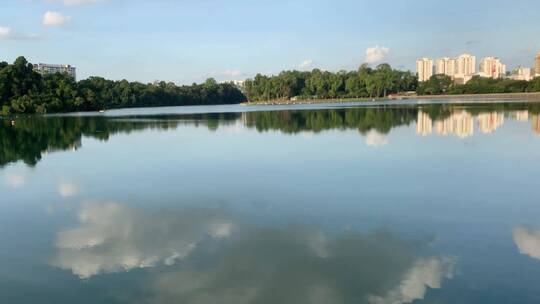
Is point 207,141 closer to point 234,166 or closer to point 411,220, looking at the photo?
point 234,166

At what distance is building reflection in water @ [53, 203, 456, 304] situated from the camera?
15.0ft

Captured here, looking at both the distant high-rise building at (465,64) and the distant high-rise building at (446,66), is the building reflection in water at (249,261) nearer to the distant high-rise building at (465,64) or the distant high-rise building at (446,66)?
the distant high-rise building at (446,66)

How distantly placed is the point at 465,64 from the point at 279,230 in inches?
7005

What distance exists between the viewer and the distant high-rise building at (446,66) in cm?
16588

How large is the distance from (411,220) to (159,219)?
3984mm

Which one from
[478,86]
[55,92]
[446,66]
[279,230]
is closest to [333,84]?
[478,86]

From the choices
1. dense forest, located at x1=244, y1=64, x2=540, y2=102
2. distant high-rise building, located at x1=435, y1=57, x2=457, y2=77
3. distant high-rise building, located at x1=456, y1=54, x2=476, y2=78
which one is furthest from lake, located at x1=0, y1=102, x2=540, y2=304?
distant high-rise building, located at x1=456, y1=54, x2=476, y2=78

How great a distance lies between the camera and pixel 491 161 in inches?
471

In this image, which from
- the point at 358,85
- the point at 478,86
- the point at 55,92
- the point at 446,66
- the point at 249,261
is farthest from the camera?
the point at 446,66

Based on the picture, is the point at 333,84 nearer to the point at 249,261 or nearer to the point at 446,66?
the point at 446,66

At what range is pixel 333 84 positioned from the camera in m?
104

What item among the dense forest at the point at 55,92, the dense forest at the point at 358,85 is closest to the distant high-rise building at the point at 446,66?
the dense forest at the point at 358,85

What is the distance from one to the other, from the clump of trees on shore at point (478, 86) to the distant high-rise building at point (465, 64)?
70.1 meters

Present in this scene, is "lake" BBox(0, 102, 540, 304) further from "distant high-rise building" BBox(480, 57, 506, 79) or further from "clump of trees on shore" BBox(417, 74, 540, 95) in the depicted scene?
"distant high-rise building" BBox(480, 57, 506, 79)
